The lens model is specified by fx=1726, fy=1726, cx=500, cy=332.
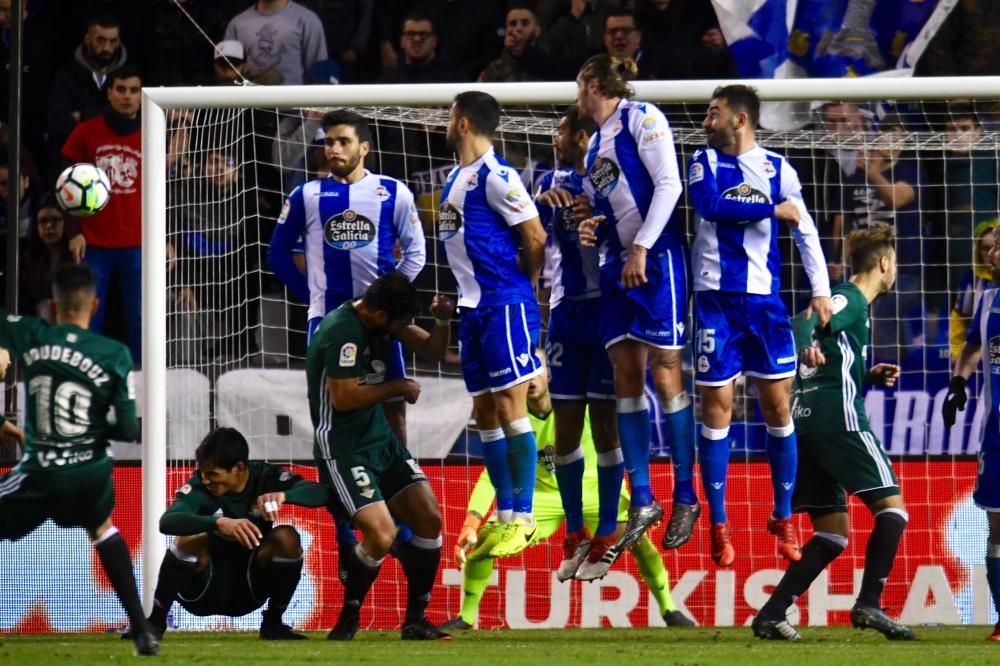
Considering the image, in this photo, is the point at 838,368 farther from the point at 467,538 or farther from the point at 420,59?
the point at 420,59

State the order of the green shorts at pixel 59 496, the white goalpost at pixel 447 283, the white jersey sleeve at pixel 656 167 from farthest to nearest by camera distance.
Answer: the white goalpost at pixel 447 283
the white jersey sleeve at pixel 656 167
the green shorts at pixel 59 496

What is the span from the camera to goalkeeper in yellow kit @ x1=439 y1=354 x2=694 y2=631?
958 centimetres

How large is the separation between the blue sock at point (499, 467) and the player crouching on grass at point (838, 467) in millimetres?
1412

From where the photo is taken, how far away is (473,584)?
959cm

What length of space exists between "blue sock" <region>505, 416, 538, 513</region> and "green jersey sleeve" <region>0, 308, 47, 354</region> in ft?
8.19

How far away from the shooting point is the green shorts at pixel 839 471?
27.9 feet

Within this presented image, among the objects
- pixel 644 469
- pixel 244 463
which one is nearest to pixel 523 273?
pixel 644 469

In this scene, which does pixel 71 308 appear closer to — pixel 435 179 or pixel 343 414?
pixel 343 414

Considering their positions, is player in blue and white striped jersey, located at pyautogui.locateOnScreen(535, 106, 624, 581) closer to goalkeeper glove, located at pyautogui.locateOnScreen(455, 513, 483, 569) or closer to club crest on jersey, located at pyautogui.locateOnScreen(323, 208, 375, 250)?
Result: goalkeeper glove, located at pyautogui.locateOnScreen(455, 513, 483, 569)

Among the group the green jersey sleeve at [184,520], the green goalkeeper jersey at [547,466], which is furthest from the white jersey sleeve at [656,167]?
the green jersey sleeve at [184,520]

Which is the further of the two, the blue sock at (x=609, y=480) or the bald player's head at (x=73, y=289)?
the blue sock at (x=609, y=480)

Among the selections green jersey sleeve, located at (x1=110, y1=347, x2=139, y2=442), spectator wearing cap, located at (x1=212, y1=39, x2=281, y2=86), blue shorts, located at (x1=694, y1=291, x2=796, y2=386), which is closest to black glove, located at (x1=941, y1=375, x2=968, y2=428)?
blue shorts, located at (x1=694, y1=291, x2=796, y2=386)

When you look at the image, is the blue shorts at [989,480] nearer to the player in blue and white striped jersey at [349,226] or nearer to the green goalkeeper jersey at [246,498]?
the player in blue and white striped jersey at [349,226]

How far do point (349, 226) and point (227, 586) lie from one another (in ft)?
6.57
